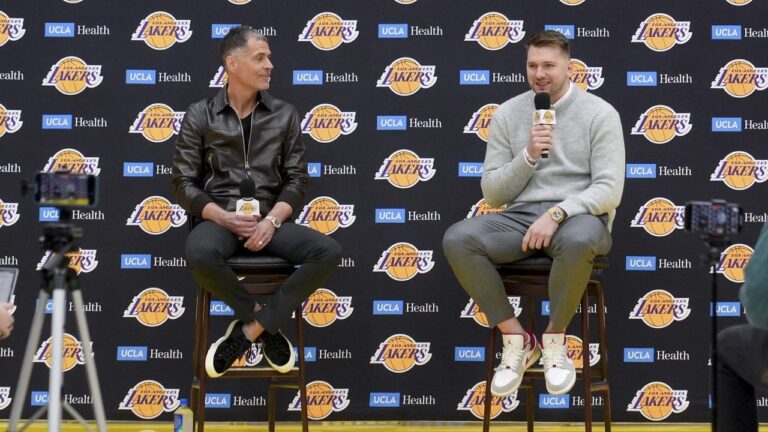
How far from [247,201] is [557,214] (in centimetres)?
138

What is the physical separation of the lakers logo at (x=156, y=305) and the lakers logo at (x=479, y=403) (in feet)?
5.26

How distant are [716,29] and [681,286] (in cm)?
139

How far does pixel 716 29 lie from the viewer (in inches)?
193

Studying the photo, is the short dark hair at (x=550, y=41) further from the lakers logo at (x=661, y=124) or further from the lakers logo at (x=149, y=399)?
the lakers logo at (x=149, y=399)

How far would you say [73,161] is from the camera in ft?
16.3

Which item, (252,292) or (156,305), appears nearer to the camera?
(252,292)

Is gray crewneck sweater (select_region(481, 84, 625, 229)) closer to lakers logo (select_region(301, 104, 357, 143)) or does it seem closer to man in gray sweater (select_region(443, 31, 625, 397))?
man in gray sweater (select_region(443, 31, 625, 397))

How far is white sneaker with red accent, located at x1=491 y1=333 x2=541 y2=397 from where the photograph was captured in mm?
3914

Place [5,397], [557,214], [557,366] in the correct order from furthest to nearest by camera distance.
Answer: [5,397], [557,214], [557,366]

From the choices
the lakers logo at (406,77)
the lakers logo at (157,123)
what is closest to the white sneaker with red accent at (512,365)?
the lakers logo at (406,77)

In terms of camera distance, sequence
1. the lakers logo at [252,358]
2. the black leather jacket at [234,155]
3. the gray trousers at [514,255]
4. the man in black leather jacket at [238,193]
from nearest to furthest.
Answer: the gray trousers at [514,255], the man in black leather jacket at [238,193], the black leather jacket at [234,155], the lakers logo at [252,358]

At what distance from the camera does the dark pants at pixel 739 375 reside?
9.26ft

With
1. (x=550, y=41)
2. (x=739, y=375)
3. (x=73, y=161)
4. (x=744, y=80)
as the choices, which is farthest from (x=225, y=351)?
(x=744, y=80)

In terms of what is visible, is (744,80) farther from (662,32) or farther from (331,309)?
(331,309)
